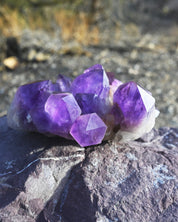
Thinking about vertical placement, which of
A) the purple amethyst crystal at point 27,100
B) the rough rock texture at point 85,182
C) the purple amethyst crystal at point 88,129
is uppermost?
the purple amethyst crystal at point 27,100

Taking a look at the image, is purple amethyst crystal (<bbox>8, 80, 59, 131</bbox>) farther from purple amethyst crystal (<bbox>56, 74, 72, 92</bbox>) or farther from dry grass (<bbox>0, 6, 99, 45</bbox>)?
dry grass (<bbox>0, 6, 99, 45</bbox>)

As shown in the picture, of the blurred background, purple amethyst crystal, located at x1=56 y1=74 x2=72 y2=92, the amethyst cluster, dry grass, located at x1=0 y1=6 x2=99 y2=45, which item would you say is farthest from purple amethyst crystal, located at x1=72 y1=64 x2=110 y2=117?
dry grass, located at x1=0 y1=6 x2=99 y2=45

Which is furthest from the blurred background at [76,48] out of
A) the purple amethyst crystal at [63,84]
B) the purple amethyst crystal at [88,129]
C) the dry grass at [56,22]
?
the purple amethyst crystal at [88,129]

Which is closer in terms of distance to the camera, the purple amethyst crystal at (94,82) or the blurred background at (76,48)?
the purple amethyst crystal at (94,82)

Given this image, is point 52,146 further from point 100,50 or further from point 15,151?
point 100,50

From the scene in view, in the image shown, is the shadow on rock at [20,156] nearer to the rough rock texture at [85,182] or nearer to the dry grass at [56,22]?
the rough rock texture at [85,182]

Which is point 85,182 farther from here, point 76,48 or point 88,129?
point 76,48

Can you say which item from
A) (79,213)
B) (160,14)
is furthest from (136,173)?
(160,14)
